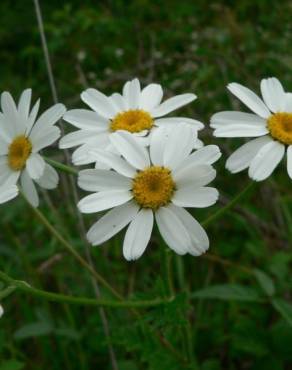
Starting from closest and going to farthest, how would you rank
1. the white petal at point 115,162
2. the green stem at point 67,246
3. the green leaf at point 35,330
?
the white petal at point 115,162, the green stem at point 67,246, the green leaf at point 35,330

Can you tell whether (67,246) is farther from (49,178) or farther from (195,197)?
(195,197)

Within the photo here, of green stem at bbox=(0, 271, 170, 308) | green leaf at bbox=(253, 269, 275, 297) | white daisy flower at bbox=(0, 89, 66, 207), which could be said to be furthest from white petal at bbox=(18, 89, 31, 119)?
green leaf at bbox=(253, 269, 275, 297)

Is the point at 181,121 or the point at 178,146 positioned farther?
the point at 181,121

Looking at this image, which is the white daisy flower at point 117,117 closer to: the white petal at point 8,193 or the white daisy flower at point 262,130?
the white daisy flower at point 262,130

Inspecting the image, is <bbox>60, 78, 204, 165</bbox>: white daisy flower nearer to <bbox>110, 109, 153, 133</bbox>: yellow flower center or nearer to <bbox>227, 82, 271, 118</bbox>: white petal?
<bbox>110, 109, 153, 133</bbox>: yellow flower center

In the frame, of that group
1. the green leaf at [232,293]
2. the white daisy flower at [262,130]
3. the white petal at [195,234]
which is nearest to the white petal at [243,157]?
the white daisy flower at [262,130]

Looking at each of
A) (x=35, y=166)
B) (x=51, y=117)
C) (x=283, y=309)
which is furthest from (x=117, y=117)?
(x=283, y=309)
